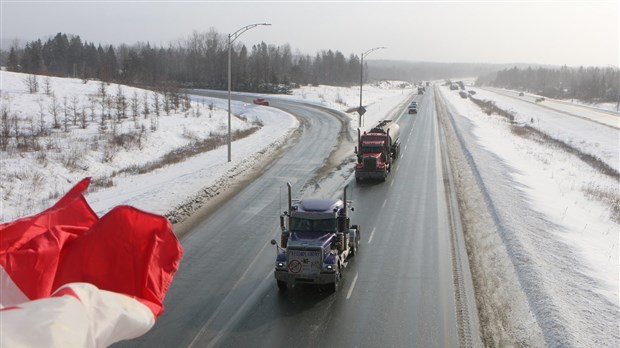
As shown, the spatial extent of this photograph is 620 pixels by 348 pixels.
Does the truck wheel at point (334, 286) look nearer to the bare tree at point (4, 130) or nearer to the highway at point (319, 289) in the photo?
the highway at point (319, 289)

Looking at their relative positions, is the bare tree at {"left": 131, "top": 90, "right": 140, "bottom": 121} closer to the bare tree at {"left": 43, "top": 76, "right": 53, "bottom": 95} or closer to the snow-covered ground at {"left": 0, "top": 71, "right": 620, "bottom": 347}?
the snow-covered ground at {"left": 0, "top": 71, "right": 620, "bottom": 347}

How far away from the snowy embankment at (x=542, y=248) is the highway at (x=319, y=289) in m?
1.27

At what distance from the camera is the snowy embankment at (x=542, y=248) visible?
13000 mm

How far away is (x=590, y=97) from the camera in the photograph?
143 m

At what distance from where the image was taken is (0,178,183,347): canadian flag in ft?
11.5

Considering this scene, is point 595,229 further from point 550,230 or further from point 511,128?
point 511,128

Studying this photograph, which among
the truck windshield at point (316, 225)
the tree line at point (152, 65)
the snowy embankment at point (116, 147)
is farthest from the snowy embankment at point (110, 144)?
the tree line at point (152, 65)

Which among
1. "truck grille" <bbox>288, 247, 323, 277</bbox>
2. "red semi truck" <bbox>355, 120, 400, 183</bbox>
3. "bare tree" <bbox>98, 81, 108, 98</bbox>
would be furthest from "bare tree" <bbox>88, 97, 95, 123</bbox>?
"truck grille" <bbox>288, 247, 323, 277</bbox>

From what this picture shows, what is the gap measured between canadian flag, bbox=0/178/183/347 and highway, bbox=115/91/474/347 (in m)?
8.76

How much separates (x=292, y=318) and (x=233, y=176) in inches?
747

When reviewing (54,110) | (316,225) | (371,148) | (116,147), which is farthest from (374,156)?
(54,110)

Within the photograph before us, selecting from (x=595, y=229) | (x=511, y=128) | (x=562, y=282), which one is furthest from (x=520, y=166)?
(x=511, y=128)

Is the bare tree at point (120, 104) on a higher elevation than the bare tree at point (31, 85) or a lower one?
lower

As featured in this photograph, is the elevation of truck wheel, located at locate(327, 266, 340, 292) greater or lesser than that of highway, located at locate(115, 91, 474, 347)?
greater
